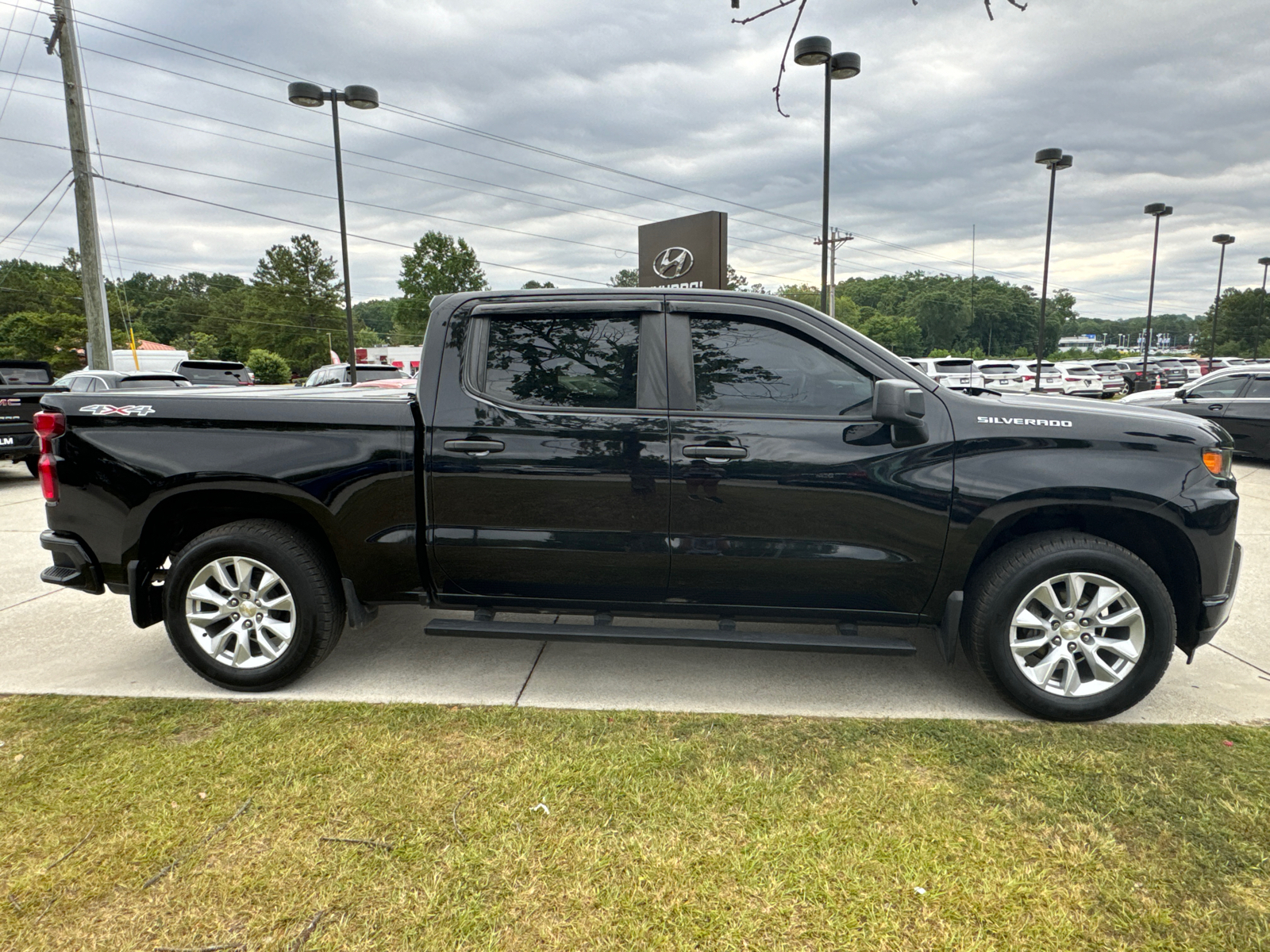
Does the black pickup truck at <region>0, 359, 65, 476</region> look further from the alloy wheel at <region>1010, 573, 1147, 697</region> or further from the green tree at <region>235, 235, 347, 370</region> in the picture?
the green tree at <region>235, 235, 347, 370</region>

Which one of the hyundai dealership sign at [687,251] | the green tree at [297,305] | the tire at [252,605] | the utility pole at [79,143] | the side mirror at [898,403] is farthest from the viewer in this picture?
the green tree at [297,305]

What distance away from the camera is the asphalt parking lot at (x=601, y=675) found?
3738mm

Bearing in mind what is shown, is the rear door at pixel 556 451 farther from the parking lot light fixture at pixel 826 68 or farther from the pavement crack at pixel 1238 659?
the parking lot light fixture at pixel 826 68

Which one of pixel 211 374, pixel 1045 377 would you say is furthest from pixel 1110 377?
pixel 211 374

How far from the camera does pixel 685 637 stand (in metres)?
3.60

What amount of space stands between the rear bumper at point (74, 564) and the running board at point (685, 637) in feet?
5.70

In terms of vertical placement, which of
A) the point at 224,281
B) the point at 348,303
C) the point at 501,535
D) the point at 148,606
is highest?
the point at 224,281

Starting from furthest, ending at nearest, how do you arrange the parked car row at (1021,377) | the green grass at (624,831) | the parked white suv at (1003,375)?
the parked white suv at (1003,375) < the parked car row at (1021,377) < the green grass at (624,831)

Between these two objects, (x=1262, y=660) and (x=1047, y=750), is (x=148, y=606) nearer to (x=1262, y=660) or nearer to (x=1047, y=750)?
(x=1047, y=750)

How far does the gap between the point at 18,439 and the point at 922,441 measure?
38.1ft

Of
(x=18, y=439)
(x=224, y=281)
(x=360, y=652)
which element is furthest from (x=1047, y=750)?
(x=224, y=281)

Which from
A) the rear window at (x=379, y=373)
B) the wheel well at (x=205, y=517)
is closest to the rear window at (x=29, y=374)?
the rear window at (x=379, y=373)

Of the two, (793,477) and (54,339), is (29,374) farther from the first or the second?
(54,339)

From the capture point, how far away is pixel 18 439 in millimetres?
10133
